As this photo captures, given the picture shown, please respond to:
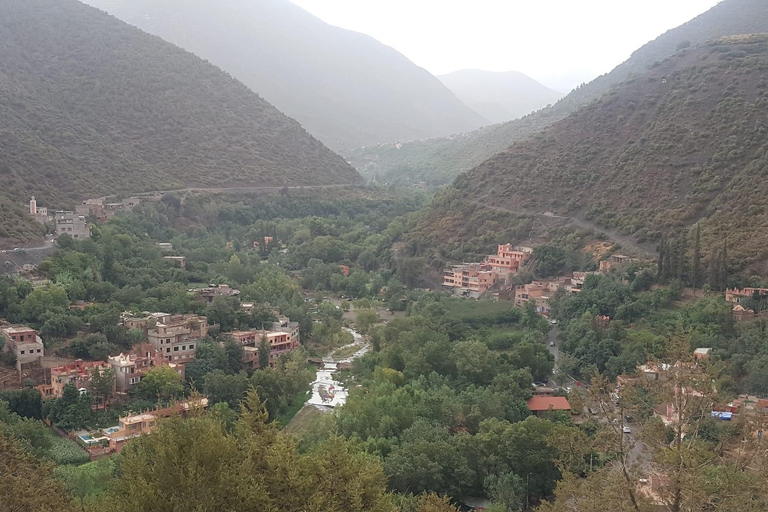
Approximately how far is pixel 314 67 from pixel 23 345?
124780 millimetres

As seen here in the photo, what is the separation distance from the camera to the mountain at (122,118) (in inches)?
1901

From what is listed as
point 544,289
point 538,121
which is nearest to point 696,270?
point 544,289

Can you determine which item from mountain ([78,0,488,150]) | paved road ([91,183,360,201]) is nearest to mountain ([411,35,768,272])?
paved road ([91,183,360,201])

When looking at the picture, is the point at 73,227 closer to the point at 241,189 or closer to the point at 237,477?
the point at 241,189

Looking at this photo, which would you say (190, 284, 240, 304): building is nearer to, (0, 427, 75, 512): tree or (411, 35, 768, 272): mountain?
(411, 35, 768, 272): mountain

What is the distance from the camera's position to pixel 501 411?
20.2 metres

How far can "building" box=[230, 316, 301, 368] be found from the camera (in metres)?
25.0

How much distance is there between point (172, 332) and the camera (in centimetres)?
2389

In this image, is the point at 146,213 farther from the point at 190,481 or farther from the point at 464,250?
the point at 190,481

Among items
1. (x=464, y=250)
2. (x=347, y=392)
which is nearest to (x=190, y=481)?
(x=347, y=392)

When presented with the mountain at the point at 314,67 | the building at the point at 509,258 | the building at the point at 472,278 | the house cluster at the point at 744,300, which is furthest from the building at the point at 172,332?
the mountain at the point at 314,67

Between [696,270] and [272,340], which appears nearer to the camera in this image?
[272,340]

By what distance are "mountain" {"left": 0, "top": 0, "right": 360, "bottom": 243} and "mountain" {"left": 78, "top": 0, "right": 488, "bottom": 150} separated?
45420 millimetres

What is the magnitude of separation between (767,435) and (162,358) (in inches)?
701
